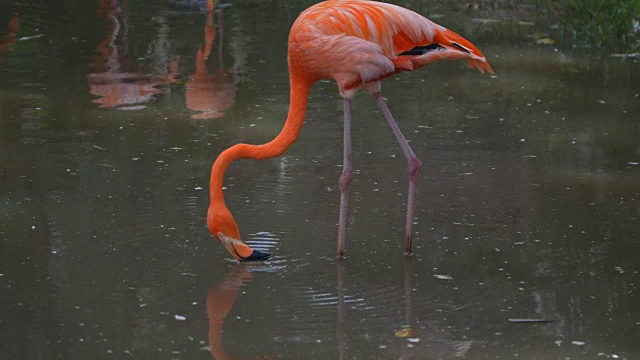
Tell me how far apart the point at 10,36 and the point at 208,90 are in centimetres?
272

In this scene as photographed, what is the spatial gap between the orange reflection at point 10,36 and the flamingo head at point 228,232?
567 centimetres

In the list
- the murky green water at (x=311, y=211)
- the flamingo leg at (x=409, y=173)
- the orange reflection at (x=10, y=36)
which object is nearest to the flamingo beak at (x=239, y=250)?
the murky green water at (x=311, y=211)

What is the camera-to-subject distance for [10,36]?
1083 centimetres

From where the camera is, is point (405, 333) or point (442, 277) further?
point (442, 277)

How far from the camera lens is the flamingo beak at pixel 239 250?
16.8 feet

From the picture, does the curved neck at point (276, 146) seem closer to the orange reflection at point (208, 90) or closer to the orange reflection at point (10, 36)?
the orange reflection at point (208, 90)

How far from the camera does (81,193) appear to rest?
647 centimetres

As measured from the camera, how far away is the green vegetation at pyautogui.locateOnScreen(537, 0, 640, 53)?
423 inches

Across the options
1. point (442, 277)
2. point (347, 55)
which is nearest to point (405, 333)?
point (442, 277)

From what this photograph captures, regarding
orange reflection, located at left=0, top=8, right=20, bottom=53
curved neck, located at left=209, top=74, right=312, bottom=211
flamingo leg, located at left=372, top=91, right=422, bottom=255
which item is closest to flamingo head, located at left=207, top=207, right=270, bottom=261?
curved neck, located at left=209, top=74, right=312, bottom=211

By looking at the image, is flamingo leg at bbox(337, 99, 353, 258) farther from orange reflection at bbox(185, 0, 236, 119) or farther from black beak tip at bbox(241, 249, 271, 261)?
orange reflection at bbox(185, 0, 236, 119)

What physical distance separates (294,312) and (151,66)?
210 inches

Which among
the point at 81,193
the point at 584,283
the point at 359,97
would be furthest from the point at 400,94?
the point at 584,283

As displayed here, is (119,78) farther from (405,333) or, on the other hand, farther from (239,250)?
(405,333)
